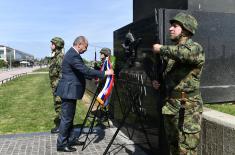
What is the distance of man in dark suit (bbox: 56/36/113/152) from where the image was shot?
5.89 metres

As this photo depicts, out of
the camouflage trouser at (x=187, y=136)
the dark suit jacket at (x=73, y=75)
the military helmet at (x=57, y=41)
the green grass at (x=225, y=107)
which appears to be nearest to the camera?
the camouflage trouser at (x=187, y=136)

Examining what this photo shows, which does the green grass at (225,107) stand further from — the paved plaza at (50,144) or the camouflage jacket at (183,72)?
the paved plaza at (50,144)

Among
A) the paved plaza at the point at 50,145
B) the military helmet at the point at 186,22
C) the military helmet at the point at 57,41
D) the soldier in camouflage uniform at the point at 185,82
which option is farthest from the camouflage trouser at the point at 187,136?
the military helmet at the point at 57,41

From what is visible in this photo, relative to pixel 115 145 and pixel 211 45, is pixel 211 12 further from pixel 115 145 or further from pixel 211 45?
pixel 115 145

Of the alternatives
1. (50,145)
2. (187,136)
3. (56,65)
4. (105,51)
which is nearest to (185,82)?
(187,136)

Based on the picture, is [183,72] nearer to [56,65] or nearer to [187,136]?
[187,136]

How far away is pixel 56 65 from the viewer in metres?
7.80

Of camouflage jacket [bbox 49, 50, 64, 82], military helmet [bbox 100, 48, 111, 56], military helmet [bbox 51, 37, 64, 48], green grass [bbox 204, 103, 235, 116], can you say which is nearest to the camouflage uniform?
green grass [bbox 204, 103, 235, 116]

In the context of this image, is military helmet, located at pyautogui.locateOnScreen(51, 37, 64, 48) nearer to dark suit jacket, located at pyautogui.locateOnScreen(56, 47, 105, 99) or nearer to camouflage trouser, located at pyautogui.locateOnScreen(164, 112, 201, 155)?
dark suit jacket, located at pyautogui.locateOnScreen(56, 47, 105, 99)

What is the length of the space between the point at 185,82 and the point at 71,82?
285 cm

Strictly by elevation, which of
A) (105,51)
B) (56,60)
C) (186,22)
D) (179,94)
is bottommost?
(179,94)

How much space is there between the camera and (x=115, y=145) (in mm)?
6406

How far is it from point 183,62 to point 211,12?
2.08 metres

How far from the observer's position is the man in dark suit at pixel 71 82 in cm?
589
